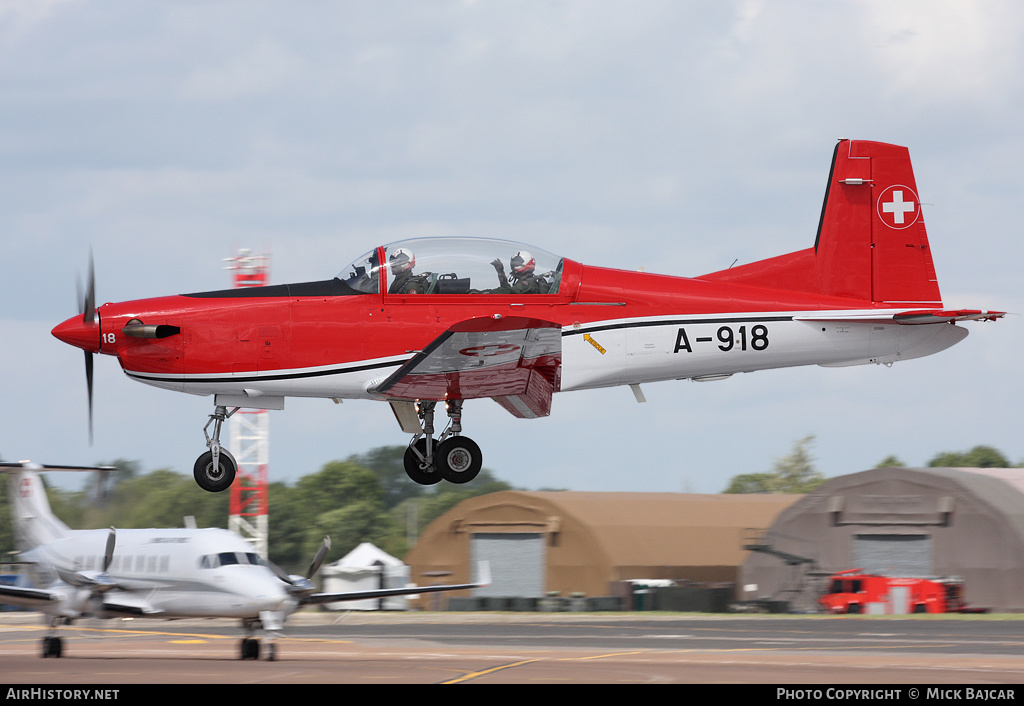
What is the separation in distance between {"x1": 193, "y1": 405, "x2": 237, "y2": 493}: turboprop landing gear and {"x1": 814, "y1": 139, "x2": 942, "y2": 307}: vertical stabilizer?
816 centimetres

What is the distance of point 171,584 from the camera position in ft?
111

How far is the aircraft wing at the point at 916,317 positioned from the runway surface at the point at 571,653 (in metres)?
12.7

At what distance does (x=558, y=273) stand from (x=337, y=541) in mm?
57645

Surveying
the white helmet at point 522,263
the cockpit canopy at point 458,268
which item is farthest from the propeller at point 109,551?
the white helmet at point 522,263

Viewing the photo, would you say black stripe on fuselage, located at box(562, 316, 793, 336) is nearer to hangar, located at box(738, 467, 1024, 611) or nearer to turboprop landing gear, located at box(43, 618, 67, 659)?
hangar, located at box(738, 467, 1024, 611)

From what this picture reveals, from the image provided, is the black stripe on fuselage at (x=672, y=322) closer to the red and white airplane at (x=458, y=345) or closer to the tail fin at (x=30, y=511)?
the red and white airplane at (x=458, y=345)

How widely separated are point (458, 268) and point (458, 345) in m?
1.19

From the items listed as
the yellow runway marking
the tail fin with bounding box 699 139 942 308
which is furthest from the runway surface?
the tail fin with bounding box 699 139 942 308

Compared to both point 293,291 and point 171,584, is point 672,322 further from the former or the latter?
point 171,584

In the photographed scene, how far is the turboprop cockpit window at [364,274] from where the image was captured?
14.6m

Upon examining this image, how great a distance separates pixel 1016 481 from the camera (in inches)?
1716

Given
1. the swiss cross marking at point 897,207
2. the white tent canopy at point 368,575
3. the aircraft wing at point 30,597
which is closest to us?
the swiss cross marking at point 897,207

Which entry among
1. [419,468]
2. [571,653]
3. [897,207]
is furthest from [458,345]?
[571,653]
